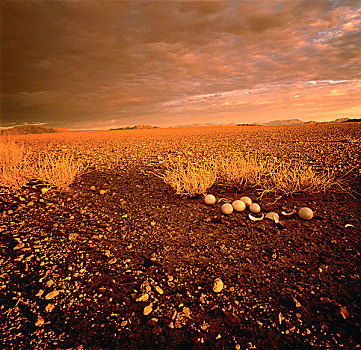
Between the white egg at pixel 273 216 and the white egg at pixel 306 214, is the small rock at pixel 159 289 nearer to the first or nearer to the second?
the white egg at pixel 273 216

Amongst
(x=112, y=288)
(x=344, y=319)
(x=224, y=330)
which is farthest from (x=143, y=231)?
(x=344, y=319)

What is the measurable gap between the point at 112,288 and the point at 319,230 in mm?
2652

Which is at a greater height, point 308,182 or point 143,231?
point 308,182

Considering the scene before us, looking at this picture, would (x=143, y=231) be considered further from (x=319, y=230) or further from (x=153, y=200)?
(x=319, y=230)

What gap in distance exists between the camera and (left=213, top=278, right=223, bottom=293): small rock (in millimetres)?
2021

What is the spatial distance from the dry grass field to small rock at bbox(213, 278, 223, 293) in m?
0.04

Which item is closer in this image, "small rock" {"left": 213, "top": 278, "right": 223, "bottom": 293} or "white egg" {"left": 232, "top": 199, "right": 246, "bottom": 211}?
"small rock" {"left": 213, "top": 278, "right": 223, "bottom": 293}

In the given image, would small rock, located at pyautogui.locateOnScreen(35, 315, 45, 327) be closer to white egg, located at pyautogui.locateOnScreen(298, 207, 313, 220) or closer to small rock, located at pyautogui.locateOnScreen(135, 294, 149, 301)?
small rock, located at pyautogui.locateOnScreen(135, 294, 149, 301)

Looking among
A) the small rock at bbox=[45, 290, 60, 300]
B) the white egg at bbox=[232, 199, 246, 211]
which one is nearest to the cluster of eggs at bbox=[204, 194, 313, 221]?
the white egg at bbox=[232, 199, 246, 211]

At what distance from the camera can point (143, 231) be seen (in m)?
3.07

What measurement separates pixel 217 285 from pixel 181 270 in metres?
0.43

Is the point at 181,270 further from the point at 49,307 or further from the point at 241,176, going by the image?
the point at 241,176

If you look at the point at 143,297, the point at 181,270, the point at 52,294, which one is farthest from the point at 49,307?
the point at 181,270

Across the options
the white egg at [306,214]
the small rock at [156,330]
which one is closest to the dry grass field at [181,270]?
the small rock at [156,330]
